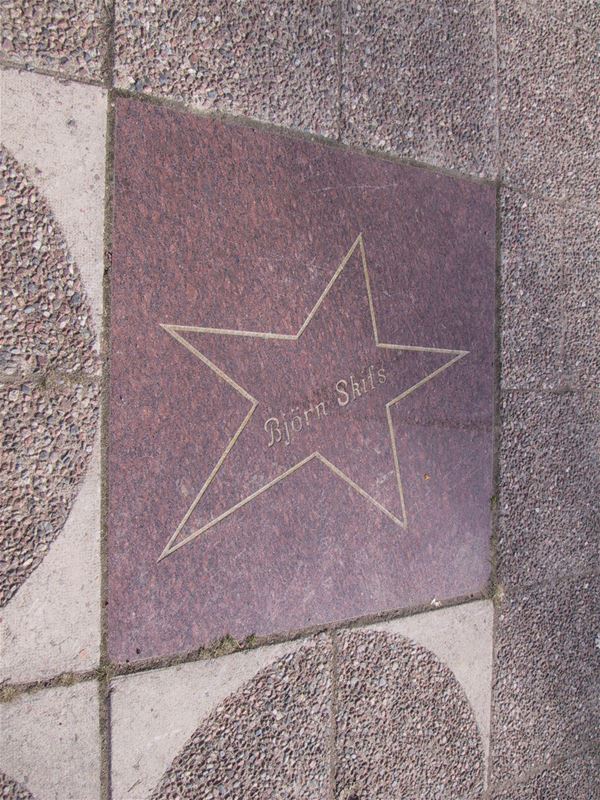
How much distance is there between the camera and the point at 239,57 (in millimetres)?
2082

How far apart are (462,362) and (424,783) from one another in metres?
1.56

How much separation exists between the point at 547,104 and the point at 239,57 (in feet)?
4.60

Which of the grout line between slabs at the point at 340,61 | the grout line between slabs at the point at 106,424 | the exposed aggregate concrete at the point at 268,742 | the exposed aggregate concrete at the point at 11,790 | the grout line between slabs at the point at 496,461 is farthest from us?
the grout line between slabs at the point at 496,461

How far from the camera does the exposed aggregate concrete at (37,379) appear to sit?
1.78 metres

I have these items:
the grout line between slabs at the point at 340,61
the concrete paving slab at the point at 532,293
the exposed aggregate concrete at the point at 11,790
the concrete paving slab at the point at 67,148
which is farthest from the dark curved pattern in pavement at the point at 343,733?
the grout line between slabs at the point at 340,61

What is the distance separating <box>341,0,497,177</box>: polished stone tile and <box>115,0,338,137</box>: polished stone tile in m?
0.10

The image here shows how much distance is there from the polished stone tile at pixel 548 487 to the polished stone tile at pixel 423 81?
1.00 meters

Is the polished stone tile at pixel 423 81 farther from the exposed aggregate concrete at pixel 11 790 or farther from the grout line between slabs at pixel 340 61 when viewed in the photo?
the exposed aggregate concrete at pixel 11 790

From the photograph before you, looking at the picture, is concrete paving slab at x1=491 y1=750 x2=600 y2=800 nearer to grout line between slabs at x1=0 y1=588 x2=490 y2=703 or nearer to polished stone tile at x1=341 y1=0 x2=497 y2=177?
grout line between slabs at x1=0 y1=588 x2=490 y2=703

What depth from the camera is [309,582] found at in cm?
220

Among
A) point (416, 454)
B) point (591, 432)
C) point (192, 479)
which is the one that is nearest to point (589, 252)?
point (591, 432)

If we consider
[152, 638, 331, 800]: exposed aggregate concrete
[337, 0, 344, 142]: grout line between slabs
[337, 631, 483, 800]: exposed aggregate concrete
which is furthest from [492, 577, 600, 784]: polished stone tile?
[337, 0, 344, 142]: grout line between slabs

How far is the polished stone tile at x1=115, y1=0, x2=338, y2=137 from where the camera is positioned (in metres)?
1.95

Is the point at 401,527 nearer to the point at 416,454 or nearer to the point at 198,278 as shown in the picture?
the point at 416,454
